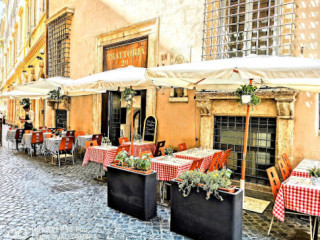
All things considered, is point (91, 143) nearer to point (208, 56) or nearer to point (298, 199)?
point (208, 56)

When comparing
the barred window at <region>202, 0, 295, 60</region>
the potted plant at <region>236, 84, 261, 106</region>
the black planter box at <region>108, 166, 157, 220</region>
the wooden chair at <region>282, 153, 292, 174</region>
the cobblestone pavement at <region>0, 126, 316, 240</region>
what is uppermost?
the barred window at <region>202, 0, 295, 60</region>

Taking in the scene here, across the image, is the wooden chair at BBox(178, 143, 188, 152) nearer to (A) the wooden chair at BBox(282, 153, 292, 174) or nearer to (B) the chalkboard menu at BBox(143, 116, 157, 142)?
(B) the chalkboard menu at BBox(143, 116, 157, 142)

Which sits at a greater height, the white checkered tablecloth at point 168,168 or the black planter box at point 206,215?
the white checkered tablecloth at point 168,168

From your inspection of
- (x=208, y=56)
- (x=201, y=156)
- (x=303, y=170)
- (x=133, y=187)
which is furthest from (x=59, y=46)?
(x=303, y=170)

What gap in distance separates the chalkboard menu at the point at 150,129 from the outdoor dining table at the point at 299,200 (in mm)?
5696

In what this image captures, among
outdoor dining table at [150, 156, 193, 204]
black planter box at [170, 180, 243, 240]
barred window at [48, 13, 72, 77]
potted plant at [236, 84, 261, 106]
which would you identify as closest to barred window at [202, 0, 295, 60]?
potted plant at [236, 84, 261, 106]

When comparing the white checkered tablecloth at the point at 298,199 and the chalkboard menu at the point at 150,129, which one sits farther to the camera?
the chalkboard menu at the point at 150,129

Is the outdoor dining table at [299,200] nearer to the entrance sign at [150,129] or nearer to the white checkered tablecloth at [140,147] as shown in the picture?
the white checkered tablecloth at [140,147]

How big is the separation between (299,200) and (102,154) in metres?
4.73

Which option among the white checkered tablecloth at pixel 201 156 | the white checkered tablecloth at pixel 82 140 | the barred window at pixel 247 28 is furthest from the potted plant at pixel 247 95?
the white checkered tablecloth at pixel 82 140

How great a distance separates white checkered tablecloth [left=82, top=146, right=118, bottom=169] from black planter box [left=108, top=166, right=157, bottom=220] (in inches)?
70.1

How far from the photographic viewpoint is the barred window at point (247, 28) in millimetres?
6344

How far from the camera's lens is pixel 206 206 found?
3.50 m

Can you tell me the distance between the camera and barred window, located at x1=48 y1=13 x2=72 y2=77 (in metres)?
14.3
